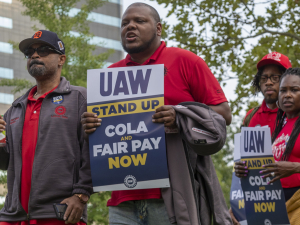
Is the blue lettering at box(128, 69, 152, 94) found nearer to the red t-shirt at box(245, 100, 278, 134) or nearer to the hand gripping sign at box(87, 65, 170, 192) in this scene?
the hand gripping sign at box(87, 65, 170, 192)

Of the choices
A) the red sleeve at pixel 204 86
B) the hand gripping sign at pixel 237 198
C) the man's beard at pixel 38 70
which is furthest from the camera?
the hand gripping sign at pixel 237 198

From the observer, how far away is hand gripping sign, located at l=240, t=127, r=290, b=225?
412cm

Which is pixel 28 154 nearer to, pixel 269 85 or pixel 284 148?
pixel 284 148

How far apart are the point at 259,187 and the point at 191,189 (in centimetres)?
154

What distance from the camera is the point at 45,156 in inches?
133

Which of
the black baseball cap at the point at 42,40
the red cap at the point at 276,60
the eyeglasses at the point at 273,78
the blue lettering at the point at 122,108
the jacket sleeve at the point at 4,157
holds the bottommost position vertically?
the jacket sleeve at the point at 4,157

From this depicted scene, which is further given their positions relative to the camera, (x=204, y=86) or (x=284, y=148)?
(x=284, y=148)

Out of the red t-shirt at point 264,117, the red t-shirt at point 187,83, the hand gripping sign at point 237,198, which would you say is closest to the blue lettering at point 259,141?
the red t-shirt at point 264,117

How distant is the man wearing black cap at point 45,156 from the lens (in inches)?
131

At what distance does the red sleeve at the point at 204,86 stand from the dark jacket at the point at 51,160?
95 cm

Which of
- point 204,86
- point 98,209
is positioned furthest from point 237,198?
point 98,209

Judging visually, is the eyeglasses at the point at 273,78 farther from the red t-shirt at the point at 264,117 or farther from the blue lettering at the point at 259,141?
the blue lettering at the point at 259,141

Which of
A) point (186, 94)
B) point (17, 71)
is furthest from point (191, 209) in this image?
point (17, 71)

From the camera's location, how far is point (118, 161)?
3.01m
